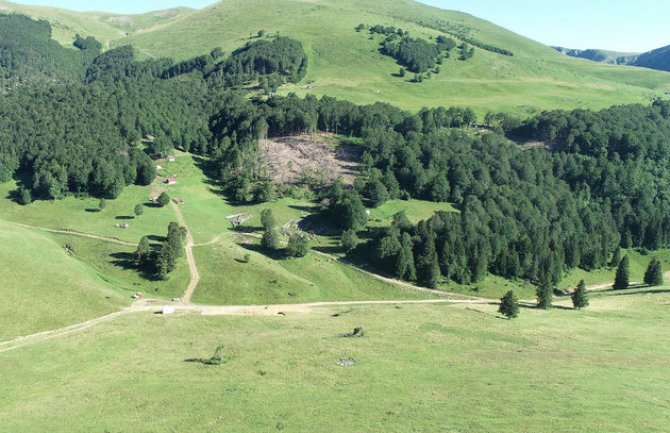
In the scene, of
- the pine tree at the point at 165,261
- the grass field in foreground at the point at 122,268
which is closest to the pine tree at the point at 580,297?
the grass field in foreground at the point at 122,268

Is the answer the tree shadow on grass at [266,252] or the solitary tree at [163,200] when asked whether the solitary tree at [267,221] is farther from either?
the solitary tree at [163,200]

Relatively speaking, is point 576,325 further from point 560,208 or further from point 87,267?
point 87,267

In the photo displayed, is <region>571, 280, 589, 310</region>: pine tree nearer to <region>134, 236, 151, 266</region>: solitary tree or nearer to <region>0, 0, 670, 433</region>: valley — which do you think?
<region>0, 0, 670, 433</region>: valley

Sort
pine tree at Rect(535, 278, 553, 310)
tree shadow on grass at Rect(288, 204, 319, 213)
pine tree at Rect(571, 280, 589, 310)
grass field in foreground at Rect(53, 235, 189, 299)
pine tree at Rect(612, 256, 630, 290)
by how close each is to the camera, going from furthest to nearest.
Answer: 1. tree shadow on grass at Rect(288, 204, 319, 213)
2. pine tree at Rect(612, 256, 630, 290)
3. grass field in foreground at Rect(53, 235, 189, 299)
4. pine tree at Rect(535, 278, 553, 310)
5. pine tree at Rect(571, 280, 589, 310)

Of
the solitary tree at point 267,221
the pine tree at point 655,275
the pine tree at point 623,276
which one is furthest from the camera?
the solitary tree at point 267,221

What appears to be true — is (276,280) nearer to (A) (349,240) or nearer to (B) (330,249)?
(B) (330,249)

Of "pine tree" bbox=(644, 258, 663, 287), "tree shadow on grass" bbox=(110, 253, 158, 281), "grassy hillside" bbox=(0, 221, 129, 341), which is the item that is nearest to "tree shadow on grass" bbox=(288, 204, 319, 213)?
"tree shadow on grass" bbox=(110, 253, 158, 281)
